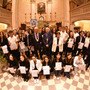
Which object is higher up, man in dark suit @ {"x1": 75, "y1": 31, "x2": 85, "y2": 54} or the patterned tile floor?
man in dark suit @ {"x1": 75, "y1": 31, "x2": 85, "y2": 54}

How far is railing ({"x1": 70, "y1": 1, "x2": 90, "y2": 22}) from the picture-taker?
318 inches

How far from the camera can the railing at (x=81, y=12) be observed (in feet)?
26.5

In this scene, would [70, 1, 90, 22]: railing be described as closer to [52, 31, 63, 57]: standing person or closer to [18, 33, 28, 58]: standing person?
[52, 31, 63, 57]: standing person

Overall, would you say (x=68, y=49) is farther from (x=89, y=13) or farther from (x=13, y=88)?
(x=89, y=13)

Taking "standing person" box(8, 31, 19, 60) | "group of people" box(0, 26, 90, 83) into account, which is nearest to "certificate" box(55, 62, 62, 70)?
"group of people" box(0, 26, 90, 83)

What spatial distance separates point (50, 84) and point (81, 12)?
8.65 metres

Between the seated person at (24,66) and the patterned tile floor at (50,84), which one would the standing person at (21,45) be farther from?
the patterned tile floor at (50,84)

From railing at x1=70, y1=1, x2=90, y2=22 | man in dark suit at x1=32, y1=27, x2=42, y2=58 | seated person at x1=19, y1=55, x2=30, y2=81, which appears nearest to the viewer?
seated person at x1=19, y1=55, x2=30, y2=81

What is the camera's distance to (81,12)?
8859mm

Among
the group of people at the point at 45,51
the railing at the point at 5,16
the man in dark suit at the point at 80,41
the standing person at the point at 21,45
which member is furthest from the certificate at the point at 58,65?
the railing at the point at 5,16

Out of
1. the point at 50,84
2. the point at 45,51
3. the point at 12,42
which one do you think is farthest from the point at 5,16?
the point at 50,84

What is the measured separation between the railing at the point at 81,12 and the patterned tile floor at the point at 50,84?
6.82 m

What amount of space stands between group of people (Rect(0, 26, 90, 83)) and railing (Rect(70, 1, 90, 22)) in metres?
5.23

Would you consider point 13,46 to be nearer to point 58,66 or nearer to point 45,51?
point 45,51
